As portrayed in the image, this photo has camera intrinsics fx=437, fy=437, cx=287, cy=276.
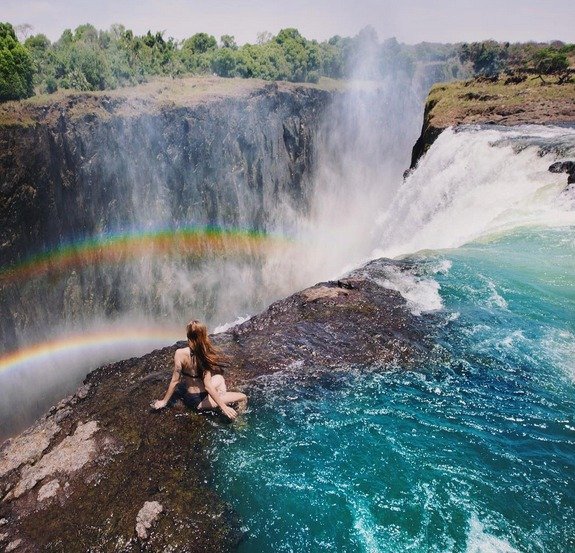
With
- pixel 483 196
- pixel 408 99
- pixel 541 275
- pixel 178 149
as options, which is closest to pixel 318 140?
pixel 178 149

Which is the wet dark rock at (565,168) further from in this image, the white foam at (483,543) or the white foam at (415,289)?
the white foam at (483,543)

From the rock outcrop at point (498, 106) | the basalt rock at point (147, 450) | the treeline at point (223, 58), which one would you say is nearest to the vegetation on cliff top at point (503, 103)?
the rock outcrop at point (498, 106)

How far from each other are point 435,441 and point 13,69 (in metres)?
33.3

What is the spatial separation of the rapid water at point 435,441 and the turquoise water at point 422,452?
14 millimetres

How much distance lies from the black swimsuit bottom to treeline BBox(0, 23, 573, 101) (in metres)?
30.0

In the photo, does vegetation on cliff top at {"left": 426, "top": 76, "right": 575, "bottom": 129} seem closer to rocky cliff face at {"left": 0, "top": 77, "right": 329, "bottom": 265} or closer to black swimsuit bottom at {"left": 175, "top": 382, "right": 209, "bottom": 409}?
rocky cliff face at {"left": 0, "top": 77, "right": 329, "bottom": 265}

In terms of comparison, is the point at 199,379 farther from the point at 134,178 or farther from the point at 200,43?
the point at 200,43

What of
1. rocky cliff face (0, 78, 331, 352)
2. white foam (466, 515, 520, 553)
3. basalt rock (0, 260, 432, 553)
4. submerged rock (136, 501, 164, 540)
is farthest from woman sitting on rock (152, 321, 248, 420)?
rocky cliff face (0, 78, 331, 352)

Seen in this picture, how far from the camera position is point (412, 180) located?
21359mm

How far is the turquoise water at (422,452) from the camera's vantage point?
13.1 feet

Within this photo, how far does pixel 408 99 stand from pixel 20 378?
5572 centimetres

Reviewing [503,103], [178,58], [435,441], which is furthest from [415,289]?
[178,58]

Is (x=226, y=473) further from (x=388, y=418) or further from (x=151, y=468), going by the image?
(x=388, y=418)

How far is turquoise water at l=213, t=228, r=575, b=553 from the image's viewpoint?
Result: 400cm
